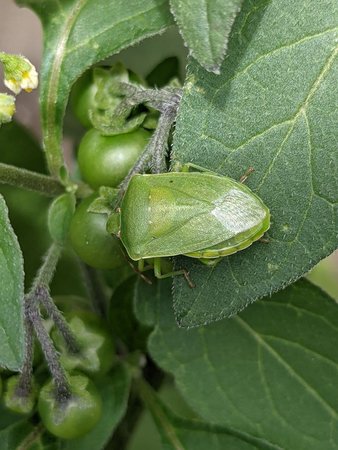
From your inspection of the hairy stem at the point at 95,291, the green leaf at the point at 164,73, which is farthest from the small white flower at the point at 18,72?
the hairy stem at the point at 95,291

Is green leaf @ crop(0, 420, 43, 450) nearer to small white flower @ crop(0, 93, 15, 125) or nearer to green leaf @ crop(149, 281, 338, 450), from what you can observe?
green leaf @ crop(149, 281, 338, 450)

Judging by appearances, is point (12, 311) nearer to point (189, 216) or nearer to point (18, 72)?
point (189, 216)

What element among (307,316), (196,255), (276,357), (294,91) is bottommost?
(276,357)

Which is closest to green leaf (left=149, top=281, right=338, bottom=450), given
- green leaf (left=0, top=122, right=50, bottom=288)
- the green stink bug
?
the green stink bug

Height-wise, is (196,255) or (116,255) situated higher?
(196,255)

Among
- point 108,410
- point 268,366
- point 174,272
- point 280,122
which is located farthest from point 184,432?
point 280,122

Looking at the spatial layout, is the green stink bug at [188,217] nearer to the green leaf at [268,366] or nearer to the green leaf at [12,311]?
the green leaf at [12,311]

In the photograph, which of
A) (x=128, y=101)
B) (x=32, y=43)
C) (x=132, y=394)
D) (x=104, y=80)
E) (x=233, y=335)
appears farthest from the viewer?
(x=32, y=43)

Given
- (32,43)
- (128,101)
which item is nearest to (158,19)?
(128,101)

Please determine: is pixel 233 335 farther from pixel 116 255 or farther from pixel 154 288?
pixel 116 255
